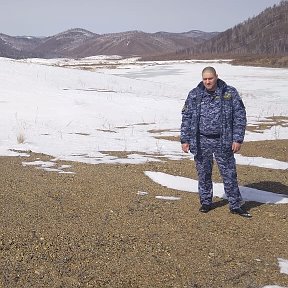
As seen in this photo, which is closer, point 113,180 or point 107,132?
point 113,180

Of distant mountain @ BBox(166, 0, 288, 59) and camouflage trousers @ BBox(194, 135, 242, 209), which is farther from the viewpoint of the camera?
distant mountain @ BBox(166, 0, 288, 59)

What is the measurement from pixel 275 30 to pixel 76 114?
142866 mm

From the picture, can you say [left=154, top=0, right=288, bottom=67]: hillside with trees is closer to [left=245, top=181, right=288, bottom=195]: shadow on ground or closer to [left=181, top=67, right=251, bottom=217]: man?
[left=245, top=181, right=288, bottom=195]: shadow on ground

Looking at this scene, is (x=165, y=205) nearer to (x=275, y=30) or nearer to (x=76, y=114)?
(x=76, y=114)

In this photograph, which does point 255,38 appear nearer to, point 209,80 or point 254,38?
point 254,38

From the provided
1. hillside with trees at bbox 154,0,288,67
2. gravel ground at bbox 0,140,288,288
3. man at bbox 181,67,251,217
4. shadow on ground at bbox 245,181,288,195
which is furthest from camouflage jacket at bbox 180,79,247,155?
hillside with trees at bbox 154,0,288,67

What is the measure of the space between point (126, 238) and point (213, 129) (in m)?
1.82

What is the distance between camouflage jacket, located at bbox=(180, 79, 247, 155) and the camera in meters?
5.48

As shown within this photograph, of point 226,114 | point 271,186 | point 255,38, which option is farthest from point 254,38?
point 226,114

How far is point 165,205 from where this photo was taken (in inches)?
241

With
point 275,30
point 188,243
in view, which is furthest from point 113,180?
point 275,30

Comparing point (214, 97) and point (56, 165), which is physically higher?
point (214, 97)

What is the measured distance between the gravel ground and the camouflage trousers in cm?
24

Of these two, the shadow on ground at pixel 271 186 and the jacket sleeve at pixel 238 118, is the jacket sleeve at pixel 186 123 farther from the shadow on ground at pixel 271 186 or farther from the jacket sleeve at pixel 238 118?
the shadow on ground at pixel 271 186
